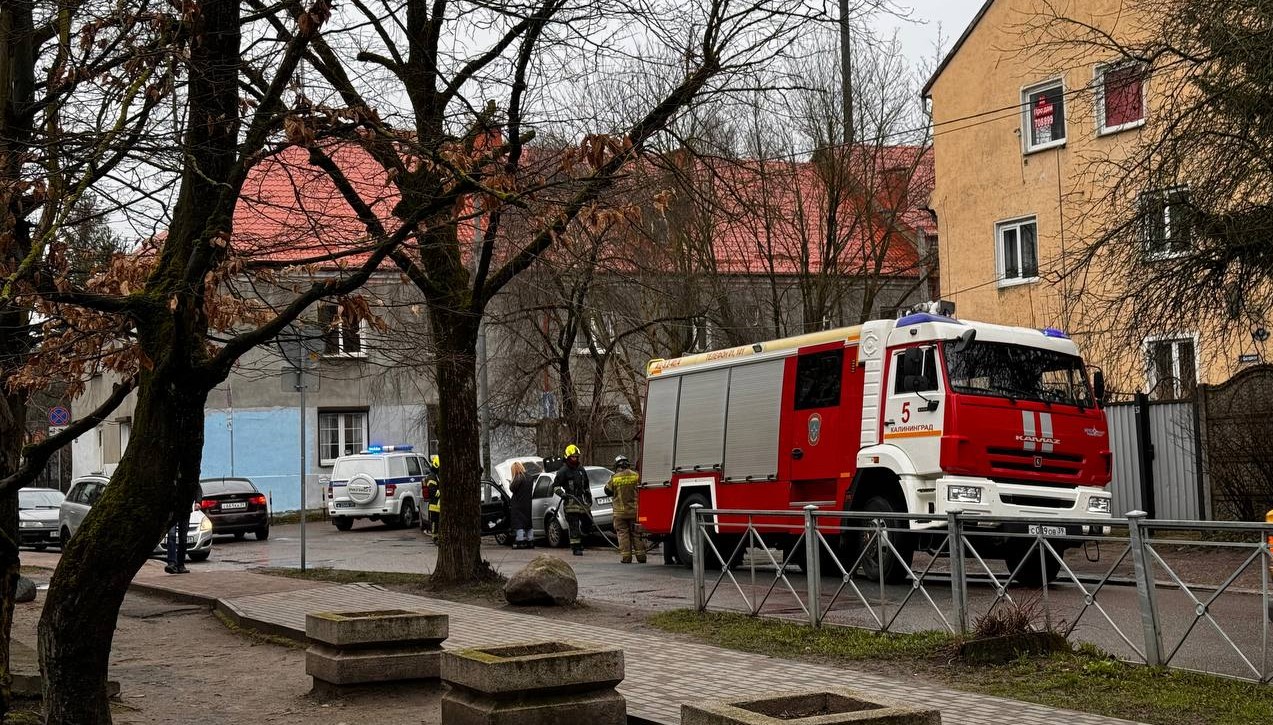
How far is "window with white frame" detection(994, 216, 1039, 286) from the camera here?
2900 cm

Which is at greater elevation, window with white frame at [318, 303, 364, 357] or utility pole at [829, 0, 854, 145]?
utility pole at [829, 0, 854, 145]

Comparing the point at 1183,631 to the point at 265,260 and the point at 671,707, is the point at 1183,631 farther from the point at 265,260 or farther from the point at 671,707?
the point at 265,260

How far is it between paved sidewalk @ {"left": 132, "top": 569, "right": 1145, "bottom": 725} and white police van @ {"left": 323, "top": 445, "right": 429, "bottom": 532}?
52.6ft

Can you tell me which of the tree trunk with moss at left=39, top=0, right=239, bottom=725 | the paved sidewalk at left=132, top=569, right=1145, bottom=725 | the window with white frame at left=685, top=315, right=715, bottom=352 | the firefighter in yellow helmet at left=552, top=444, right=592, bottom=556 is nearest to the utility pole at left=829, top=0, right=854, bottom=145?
the window with white frame at left=685, top=315, right=715, bottom=352

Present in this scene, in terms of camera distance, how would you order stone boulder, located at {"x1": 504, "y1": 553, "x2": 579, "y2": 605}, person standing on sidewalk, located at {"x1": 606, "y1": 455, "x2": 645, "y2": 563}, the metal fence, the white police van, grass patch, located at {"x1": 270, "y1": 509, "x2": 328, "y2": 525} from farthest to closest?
grass patch, located at {"x1": 270, "y1": 509, "x2": 328, "y2": 525}, the white police van, person standing on sidewalk, located at {"x1": 606, "y1": 455, "x2": 645, "y2": 563}, stone boulder, located at {"x1": 504, "y1": 553, "x2": 579, "y2": 605}, the metal fence

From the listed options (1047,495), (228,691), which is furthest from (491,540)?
(228,691)

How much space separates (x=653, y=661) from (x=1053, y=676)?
2.91 metres

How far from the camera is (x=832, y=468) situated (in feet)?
55.0

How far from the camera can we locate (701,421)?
1955cm

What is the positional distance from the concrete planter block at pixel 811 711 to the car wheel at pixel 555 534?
20.0 m

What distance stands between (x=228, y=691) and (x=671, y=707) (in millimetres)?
3971

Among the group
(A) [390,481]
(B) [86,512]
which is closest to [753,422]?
(B) [86,512]

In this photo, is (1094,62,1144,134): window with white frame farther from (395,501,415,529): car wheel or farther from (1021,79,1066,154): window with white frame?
(395,501,415,529): car wheel

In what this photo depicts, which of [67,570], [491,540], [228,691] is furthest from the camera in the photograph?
[491,540]
